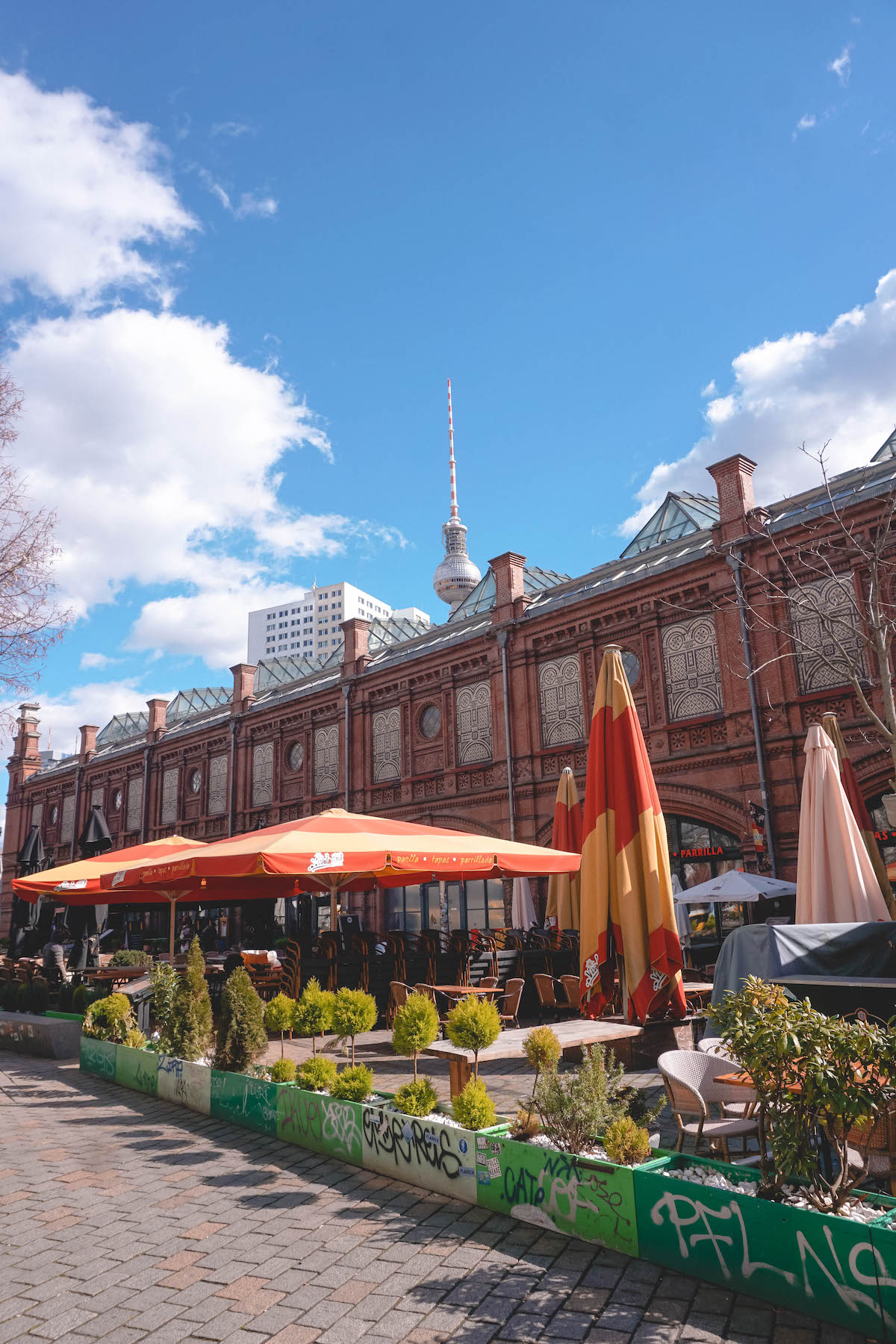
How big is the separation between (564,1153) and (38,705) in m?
48.4

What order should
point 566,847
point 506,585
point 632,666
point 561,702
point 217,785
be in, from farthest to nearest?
point 217,785 → point 506,585 → point 561,702 → point 632,666 → point 566,847

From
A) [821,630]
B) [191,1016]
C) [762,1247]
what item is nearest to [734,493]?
[821,630]

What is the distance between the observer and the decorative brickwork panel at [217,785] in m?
31.2

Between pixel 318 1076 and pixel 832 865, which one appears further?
pixel 832 865

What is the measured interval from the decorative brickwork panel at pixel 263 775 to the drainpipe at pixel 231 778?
89 cm

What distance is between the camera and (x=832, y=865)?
8.74m

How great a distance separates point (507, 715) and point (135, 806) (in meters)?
20.7

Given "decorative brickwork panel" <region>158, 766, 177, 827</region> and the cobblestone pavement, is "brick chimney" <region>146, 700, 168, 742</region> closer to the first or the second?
"decorative brickwork panel" <region>158, 766, 177, 827</region>

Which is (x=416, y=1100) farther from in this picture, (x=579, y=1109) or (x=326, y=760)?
(x=326, y=760)

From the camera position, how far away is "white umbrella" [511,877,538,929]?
60.4ft

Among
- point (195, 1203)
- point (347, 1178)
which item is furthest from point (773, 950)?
point (195, 1203)

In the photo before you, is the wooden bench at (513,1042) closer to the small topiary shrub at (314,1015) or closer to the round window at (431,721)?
the small topiary shrub at (314,1015)

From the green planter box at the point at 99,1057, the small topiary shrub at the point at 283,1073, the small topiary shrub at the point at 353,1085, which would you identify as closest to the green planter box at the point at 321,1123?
the small topiary shrub at the point at 353,1085

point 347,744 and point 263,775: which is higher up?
point 347,744
